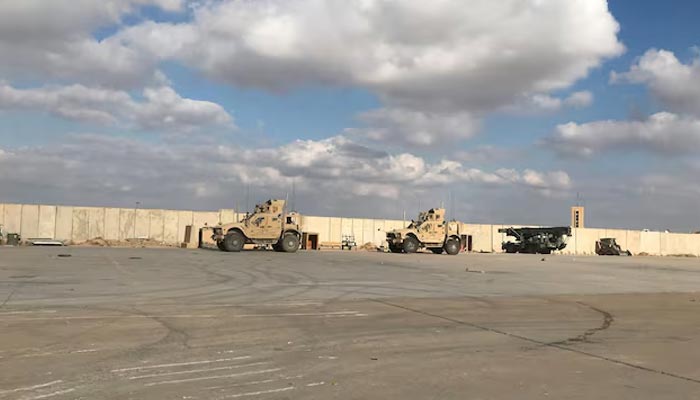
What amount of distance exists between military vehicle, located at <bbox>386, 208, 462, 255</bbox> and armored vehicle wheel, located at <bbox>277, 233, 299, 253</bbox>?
8.55m

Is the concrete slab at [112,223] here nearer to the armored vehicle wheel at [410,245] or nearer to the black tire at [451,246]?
the armored vehicle wheel at [410,245]

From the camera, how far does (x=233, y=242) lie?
1375 inches

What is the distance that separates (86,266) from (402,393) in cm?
1744

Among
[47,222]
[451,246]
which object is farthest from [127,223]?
[451,246]

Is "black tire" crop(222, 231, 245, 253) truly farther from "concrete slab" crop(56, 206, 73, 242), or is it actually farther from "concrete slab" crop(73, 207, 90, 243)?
"concrete slab" crop(56, 206, 73, 242)

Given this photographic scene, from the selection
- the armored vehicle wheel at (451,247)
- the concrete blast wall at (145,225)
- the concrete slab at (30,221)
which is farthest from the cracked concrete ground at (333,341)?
the concrete slab at (30,221)

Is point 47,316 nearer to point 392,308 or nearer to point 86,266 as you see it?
point 392,308

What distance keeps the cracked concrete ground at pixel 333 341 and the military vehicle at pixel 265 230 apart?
18.5 meters

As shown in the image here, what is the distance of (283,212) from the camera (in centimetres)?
3656

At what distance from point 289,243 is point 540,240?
26853mm

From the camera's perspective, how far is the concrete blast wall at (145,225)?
43.9m

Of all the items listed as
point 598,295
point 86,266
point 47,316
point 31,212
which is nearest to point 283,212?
point 86,266

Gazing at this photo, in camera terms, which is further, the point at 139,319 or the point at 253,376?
the point at 139,319

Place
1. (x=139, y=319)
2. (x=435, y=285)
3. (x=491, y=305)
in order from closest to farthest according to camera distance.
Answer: (x=139, y=319) → (x=491, y=305) → (x=435, y=285)
